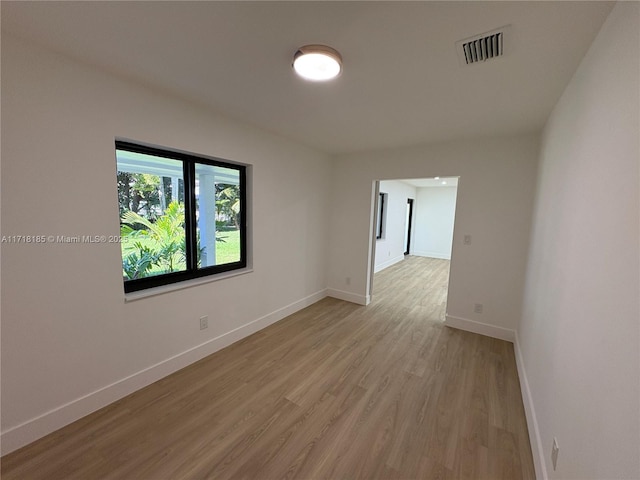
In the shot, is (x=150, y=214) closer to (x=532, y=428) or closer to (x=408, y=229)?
(x=532, y=428)

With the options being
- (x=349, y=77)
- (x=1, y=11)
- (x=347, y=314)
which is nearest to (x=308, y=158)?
(x=349, y=77)

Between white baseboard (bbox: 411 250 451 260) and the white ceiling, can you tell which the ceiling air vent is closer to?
the white ceiling

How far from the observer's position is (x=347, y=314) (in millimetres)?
3754

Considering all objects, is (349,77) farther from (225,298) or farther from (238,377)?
(238,377)

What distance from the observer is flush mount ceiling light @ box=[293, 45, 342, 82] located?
1.43 m

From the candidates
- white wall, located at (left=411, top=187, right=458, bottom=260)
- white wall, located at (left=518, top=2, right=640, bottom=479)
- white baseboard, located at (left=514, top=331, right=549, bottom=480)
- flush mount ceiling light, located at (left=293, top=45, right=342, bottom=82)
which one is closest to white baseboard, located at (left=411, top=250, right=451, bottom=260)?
white wall, located at (left=411, top=187, right=458, bottom=260)

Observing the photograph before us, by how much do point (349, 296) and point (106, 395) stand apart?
313cm

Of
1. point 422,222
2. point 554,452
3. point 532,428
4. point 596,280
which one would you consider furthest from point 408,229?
point 596,280

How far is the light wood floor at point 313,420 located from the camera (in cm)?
151

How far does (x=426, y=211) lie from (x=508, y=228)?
5820 millimetres

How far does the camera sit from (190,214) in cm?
245

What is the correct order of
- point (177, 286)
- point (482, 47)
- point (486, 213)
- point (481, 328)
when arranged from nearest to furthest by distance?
point (482, 47) < point (177, 286) < point (486, 213) < point (481, 328)

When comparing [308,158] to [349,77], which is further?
[308,158]

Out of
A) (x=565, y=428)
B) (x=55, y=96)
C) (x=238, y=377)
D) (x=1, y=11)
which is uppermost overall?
(x=1, y=11)
